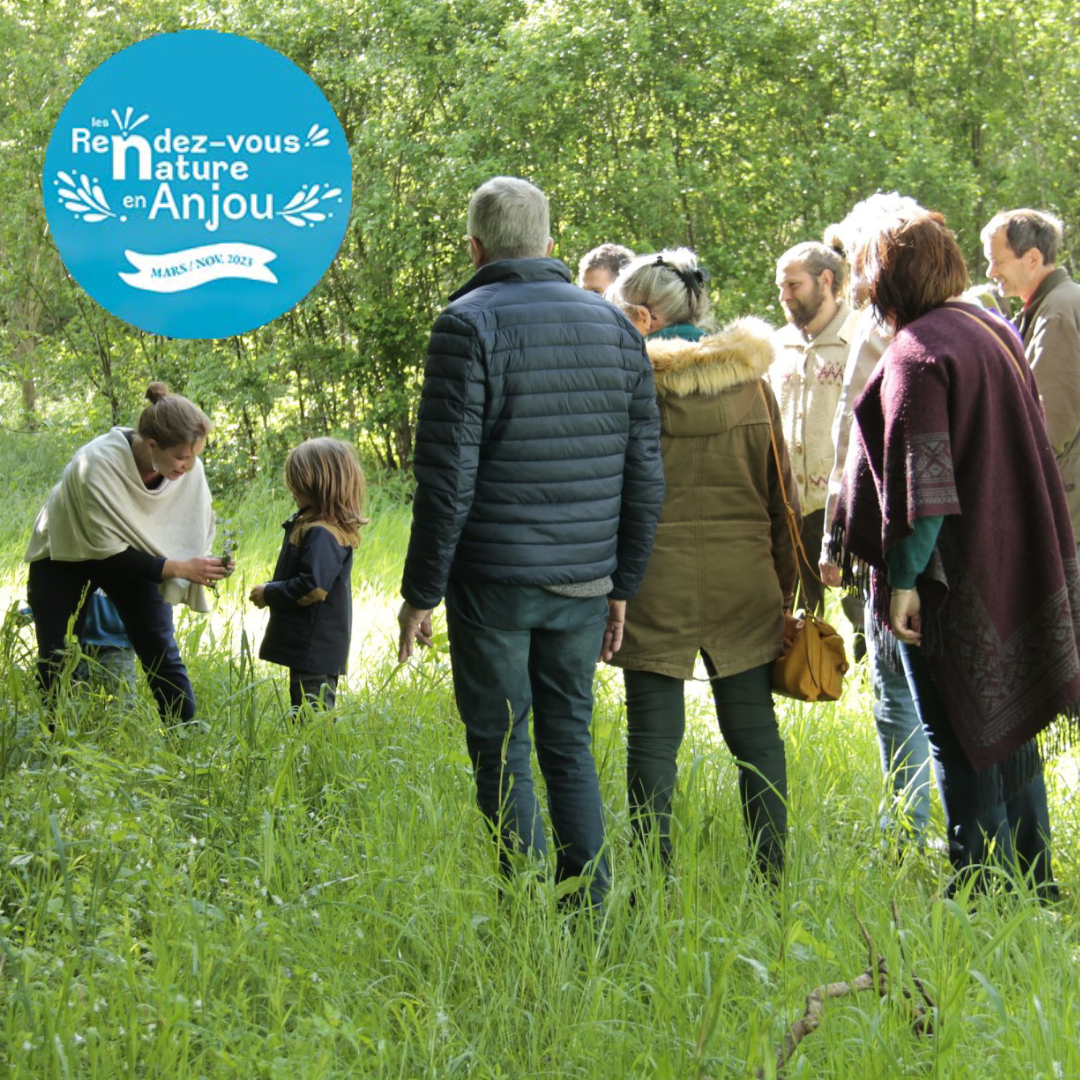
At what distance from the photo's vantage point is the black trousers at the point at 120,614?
16.2 feet

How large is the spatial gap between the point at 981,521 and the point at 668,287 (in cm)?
103

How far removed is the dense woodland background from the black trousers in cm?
773

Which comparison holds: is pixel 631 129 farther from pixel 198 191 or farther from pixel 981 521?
pixel 981 521

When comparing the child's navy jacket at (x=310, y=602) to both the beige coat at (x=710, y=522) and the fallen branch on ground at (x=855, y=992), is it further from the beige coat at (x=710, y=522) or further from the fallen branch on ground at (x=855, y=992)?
the fallen branch on ground at (x=855, y=992)

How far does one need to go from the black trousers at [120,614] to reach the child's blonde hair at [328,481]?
68 cm

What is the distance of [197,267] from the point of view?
5.82 metres

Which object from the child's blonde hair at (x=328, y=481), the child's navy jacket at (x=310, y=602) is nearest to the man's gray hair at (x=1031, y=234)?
the child's blonde hair at (x=328, y=481)

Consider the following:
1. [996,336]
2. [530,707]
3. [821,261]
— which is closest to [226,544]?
[530,707]

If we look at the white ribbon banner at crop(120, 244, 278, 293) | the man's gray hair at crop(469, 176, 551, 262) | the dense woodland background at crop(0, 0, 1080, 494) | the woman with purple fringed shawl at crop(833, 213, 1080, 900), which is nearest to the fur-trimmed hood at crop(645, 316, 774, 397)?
the woman with purple fringed shawl at crop(833, 213, 1080, 900)

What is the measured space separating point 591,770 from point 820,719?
188 cm

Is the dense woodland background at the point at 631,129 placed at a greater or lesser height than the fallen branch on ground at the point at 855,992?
greater

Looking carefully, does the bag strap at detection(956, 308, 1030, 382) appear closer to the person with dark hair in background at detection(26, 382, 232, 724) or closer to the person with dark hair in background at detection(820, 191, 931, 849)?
the person with dark hair in background at detection(820, 191, 931, 849)

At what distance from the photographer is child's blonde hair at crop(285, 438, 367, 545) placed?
4777 mm

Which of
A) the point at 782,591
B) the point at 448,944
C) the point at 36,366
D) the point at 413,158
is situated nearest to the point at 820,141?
the point at 413,158
